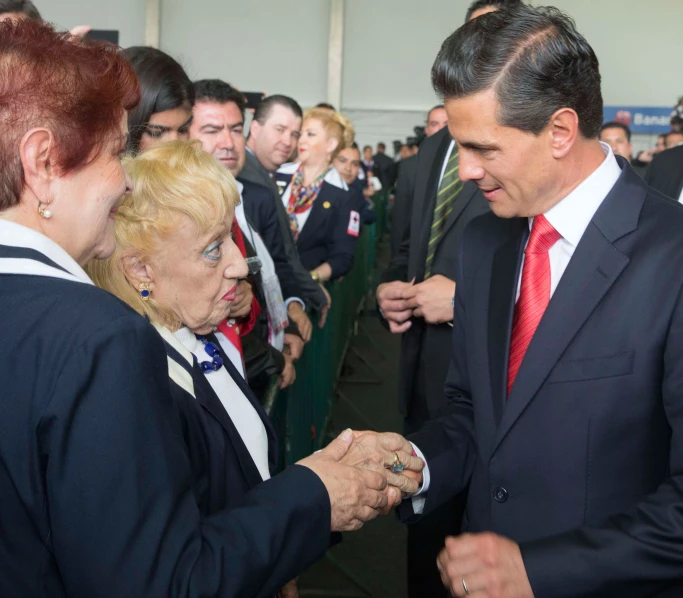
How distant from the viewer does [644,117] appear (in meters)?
22.1

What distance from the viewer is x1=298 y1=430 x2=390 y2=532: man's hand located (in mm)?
1573

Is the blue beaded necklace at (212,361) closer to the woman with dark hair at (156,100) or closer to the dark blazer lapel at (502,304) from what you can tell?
the dark blazer lapel at (502,304)

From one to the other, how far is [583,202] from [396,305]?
4.37 ft

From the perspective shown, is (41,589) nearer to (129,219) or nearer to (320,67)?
(129,219)

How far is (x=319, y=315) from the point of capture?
468 centimetres

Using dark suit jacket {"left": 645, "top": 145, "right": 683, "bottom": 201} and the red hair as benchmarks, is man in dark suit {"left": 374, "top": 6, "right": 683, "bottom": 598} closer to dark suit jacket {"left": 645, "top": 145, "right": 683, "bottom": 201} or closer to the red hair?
the red hair

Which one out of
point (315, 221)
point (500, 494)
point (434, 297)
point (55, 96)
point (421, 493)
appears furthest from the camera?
point (315, 221)

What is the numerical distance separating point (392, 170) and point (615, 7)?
893 centimetres

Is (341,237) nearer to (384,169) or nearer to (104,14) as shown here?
(384,169)

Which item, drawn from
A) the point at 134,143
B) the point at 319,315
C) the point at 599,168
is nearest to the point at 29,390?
the point at 599,168

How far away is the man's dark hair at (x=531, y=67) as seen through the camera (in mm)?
1652

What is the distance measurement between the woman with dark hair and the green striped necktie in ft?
3.33

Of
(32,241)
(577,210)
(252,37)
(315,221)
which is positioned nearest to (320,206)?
(315,221)

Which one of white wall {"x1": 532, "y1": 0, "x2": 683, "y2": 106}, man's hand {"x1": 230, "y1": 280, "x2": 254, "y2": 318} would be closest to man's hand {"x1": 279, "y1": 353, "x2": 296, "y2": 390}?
man's hand {"x1": 230, "y1": 280, "x2": 254, "y2": 318}
